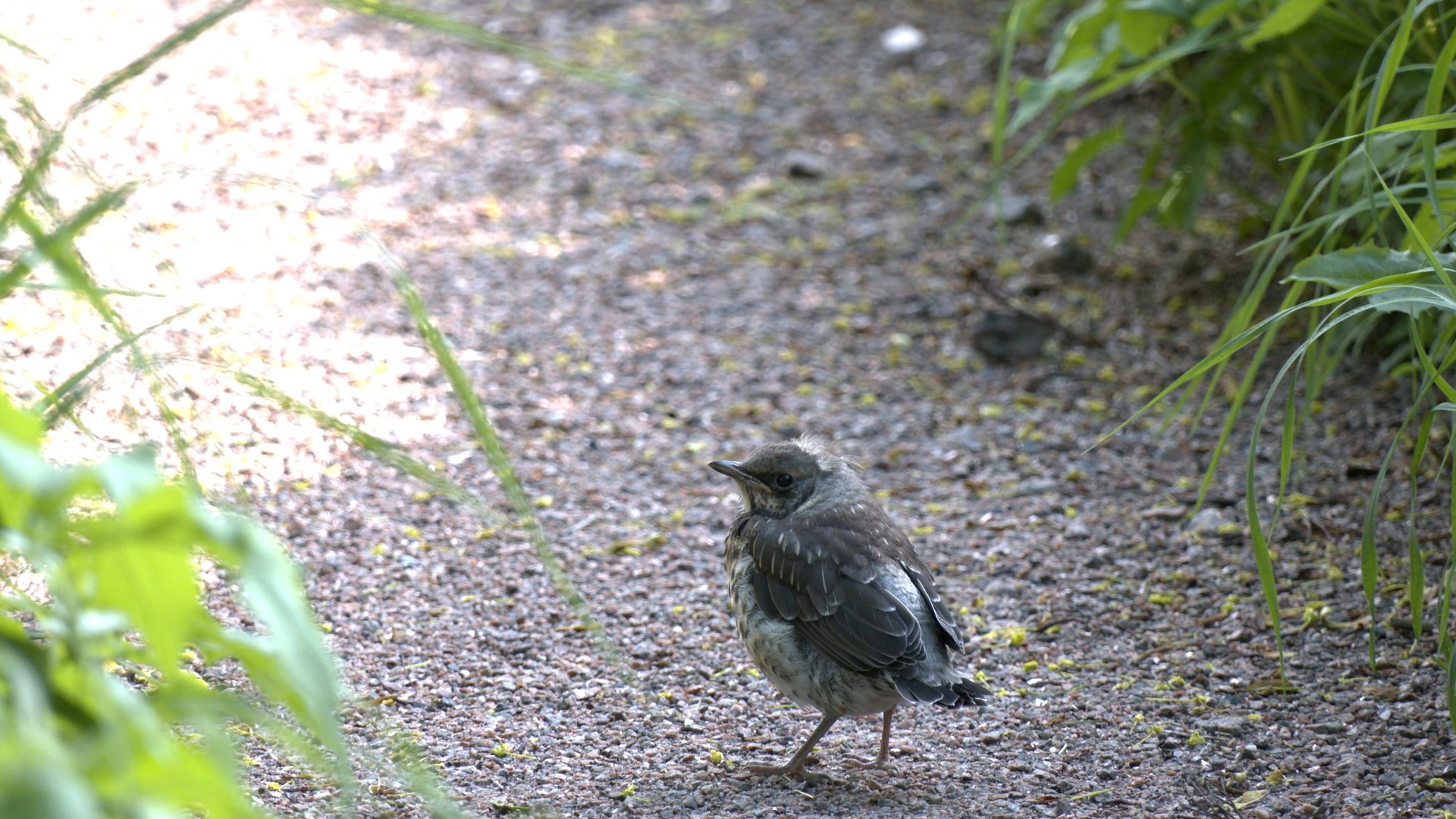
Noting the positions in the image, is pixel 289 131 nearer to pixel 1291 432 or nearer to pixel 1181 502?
pixel 1181 502

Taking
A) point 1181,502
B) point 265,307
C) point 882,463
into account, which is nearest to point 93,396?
point 265,307

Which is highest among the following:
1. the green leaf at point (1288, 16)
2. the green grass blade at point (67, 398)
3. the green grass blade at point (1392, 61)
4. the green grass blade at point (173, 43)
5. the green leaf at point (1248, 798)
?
the green grass blade at point (173, 43)

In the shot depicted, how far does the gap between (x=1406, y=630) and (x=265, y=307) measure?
12.0ft

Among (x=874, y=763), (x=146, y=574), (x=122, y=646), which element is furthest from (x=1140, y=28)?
(x=146, y=574)

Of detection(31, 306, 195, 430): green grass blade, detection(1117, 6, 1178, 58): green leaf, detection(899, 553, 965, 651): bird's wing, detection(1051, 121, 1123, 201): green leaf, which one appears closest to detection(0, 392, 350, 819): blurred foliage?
detection(31, 306, 195, 430): green grass blade

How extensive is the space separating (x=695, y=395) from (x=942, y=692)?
2.13 meters

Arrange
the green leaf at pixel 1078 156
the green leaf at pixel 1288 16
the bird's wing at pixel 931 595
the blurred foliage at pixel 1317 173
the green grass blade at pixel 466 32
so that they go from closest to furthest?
the green grass blade at pixel 466 32
the blurred foliage at pixel 1317 173
the bird's wing at pixel 931 595
the green leaf at pixel 1288 16
the green leaf at pixel 1078 156

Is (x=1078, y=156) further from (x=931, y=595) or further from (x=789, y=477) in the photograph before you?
(x=931, y=595)

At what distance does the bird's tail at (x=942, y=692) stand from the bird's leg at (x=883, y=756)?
17cm

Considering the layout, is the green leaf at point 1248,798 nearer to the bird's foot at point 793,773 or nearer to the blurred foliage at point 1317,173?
the blurred foliage at point 1317,173

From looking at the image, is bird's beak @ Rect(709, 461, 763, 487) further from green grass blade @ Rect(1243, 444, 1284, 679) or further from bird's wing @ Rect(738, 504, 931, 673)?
green grass blade @ Rect(1243, 444, 1284, 679)

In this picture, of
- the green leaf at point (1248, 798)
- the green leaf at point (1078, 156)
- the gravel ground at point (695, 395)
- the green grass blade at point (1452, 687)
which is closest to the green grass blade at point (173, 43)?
the gravel ground at point (695, 395)

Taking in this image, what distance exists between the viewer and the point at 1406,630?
10.4 feet

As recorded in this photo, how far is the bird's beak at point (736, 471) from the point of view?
3.26m
